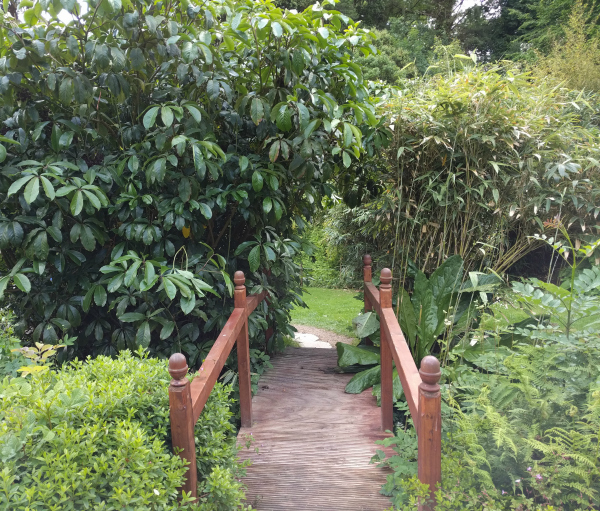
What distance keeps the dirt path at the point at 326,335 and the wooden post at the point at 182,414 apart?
2.99 meters

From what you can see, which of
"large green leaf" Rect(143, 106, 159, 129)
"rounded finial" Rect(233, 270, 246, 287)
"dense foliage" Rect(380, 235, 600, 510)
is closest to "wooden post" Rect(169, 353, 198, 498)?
"dense foliage" Rect(380, 235, 600, 510)

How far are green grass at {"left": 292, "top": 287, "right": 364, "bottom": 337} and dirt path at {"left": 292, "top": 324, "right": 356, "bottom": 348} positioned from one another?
0.07 meters

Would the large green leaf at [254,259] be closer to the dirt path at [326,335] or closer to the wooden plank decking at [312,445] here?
the wooden plank decking at [312,445]

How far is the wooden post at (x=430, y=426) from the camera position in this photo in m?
1.30

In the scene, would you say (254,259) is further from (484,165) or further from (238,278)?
(484,165)

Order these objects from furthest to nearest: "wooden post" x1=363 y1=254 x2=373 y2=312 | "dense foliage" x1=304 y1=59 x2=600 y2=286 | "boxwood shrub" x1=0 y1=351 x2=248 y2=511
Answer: "wooden post" x1=363 y1=254 x2=373 y2=312 < "dense foliage" x1=304 y1=59 x2=600 y2=286 < "boxwood shrub" x1=0 y1=351 x2=248 y2=511

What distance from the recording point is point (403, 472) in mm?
1594

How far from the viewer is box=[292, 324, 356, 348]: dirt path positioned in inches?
176

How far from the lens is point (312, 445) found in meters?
2.14

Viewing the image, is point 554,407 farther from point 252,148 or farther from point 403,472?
point 252,148

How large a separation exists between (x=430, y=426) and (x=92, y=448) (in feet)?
3.25

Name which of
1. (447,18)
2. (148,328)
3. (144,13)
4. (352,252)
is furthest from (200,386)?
(447,18)

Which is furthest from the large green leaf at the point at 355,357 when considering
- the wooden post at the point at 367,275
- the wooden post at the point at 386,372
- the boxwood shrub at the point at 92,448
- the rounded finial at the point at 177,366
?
the rounded finial at the point at 177,366

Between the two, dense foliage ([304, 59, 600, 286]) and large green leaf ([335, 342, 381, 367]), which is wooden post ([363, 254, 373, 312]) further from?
large green leaf ([335, 342, 381, 367])
